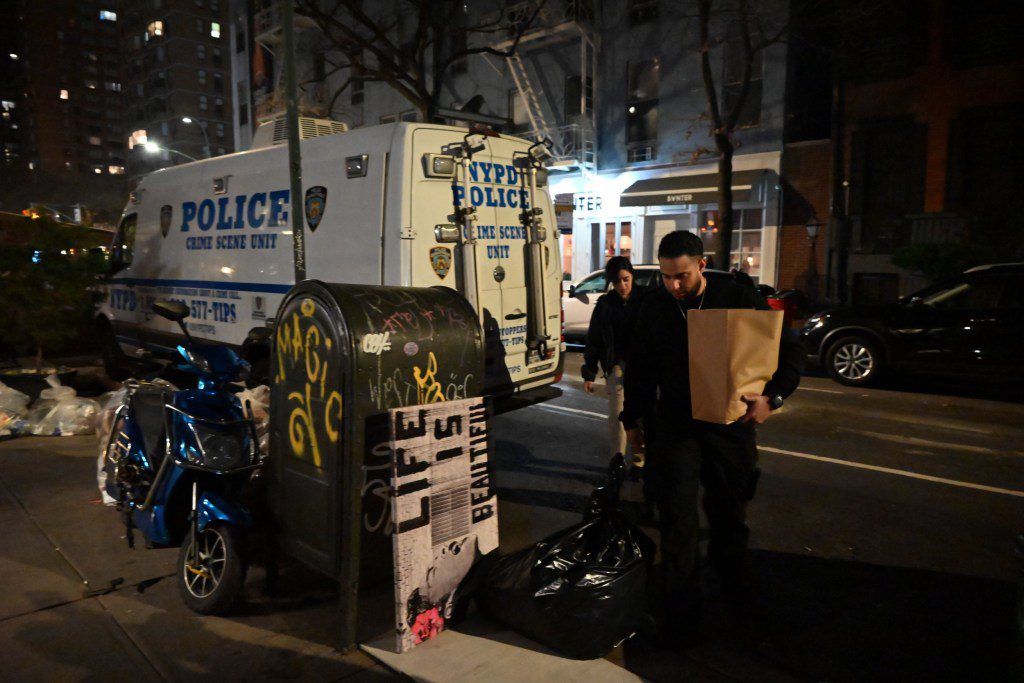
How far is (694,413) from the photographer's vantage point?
3.00 meters

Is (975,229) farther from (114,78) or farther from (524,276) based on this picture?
(114,78)

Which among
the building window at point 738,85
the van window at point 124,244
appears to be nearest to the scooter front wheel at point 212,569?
the van window at point 124,244

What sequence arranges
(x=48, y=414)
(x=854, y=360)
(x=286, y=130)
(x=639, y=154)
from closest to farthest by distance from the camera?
(x=48, y=414) → (x=286, y=130) → (x=854, y=360) → (x=639, y=154)

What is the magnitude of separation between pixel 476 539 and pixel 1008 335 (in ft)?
27.7

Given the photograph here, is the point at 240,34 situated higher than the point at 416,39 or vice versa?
the point at 240,34

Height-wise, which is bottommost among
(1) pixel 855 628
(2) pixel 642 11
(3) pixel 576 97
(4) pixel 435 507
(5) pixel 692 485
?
(1) pixel 855 628

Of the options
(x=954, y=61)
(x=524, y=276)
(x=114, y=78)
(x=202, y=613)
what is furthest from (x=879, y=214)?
(x=114, y=78)

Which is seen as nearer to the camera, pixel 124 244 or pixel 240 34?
pixel 124 244

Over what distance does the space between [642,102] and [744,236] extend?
17.5ft

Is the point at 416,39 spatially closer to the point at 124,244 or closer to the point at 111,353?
the point at 124,244

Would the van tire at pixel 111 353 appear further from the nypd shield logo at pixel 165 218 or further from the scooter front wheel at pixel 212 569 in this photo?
the scooter front wheel at pixel 212 569

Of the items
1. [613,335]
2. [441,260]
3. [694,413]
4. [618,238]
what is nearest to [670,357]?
[694,413]

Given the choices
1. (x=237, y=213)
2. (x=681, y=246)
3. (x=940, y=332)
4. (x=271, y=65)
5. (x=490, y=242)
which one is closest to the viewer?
(x=681, y=246)

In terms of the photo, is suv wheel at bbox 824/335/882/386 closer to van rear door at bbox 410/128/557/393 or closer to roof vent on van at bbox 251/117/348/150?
van rear door at bbox 410/128/557/393
